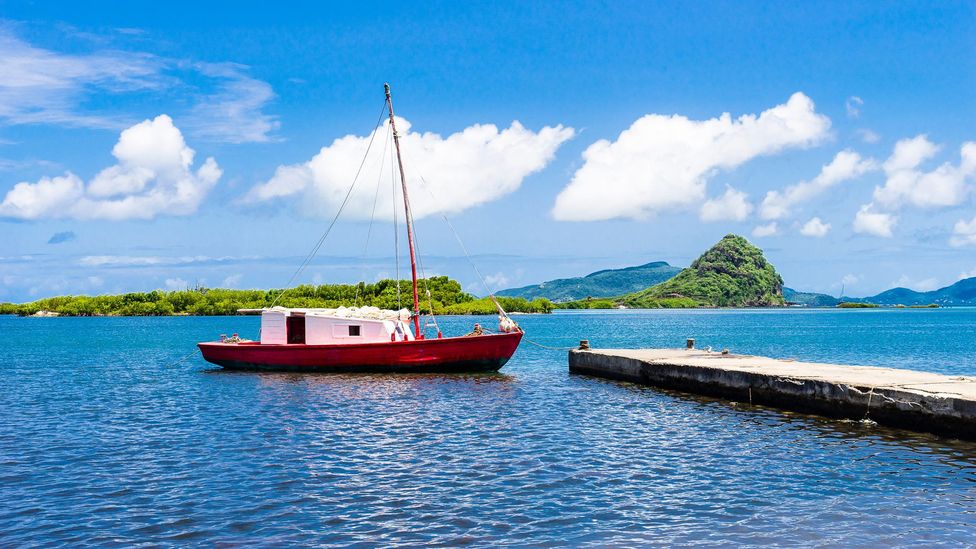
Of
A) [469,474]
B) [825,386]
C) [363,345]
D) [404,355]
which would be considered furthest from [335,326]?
[469,474]

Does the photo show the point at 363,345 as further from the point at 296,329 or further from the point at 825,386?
the point at 825,386

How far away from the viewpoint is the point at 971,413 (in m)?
19.2

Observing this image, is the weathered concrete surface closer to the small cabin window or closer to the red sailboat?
the red sailboat

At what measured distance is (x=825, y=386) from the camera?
79.8 ft

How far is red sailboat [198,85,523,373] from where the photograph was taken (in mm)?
39688

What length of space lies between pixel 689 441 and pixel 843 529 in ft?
26.7

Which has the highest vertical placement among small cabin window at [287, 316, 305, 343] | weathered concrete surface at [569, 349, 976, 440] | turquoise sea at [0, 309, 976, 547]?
small cabin window at [287, 316, 305, 343]

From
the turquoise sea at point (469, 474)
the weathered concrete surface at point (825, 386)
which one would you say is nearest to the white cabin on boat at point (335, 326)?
the turquoise sea at point (469, 474)

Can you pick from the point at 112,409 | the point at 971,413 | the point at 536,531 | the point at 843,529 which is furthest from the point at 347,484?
the point at 112,409

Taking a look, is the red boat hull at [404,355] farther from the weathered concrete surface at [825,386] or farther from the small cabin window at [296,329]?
the weathered concrete surface at [825,386]

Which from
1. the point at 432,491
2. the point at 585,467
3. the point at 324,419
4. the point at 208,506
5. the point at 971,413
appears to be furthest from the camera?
the point at 324,419

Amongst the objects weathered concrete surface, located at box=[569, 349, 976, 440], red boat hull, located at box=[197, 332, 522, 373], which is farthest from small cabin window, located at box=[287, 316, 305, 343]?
weathered concrete surface, located at box=[569, 349, 976, 440]

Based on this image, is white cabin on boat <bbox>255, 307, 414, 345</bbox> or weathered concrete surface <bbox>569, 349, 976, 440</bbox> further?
white cabin on boat <bbox>255, 307, 414, 345</bbox>

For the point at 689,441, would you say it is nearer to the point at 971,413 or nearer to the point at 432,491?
the point at 971,413
